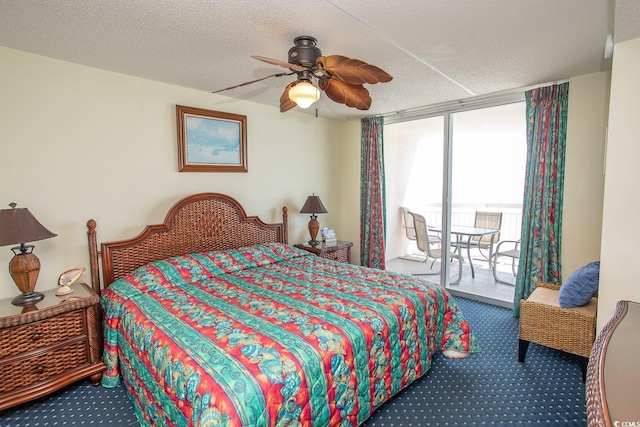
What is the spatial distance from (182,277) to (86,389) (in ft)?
3.14

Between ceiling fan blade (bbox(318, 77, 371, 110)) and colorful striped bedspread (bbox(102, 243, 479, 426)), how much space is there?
1.34 metres

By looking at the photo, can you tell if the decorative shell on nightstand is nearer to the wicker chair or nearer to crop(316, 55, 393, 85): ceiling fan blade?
crop(316, 55, 393, 85): ceiling fan blade

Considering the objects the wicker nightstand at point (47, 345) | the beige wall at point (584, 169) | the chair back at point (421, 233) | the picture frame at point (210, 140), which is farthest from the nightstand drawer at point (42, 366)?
the beige wall at point (584, 169)

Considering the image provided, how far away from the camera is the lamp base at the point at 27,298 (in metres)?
2.12

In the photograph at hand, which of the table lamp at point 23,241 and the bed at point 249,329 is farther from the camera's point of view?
the table lamp at point 23,241

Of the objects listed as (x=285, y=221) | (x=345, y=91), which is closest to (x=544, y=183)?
(x=345, y=91)

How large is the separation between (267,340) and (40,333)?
5.18 ft

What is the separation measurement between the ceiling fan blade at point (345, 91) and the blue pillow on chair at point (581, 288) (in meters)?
1.96

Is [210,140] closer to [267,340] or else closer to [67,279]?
[67,279]

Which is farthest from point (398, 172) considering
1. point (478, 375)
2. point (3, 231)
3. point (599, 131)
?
point (3, 231)

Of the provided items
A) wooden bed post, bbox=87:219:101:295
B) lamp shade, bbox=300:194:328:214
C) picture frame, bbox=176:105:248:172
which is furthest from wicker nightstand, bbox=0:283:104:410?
lamp shade, bbox=300:194:328:214

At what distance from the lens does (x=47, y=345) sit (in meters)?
2.10

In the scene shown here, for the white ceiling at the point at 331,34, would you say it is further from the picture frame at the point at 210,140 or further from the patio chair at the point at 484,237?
the patio chair at the point at 484,237

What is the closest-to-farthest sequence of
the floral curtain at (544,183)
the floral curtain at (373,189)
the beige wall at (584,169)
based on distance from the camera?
the beige wall at (584,169)
the floral curtain at (544,183)
the floral curtain at (373,189)
